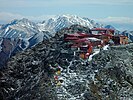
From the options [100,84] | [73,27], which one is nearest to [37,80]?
[100,84]

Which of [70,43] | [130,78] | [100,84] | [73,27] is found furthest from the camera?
[73,27]

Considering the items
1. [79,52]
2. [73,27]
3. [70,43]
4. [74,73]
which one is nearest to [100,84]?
[74,73]

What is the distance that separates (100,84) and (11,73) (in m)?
35.6

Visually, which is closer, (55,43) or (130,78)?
(130,78)

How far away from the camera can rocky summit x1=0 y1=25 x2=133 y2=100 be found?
105 metres

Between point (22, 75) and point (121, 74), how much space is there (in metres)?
32.2

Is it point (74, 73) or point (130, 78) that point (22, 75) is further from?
point (130, 78)

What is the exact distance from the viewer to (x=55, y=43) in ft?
461

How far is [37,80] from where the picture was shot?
113 metres

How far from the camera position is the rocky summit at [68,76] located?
105 meters

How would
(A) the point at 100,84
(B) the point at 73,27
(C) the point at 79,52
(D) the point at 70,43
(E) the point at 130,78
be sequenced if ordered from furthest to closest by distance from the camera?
(B) the point at 73,27 → (D) the point at 70,43 → (C) the point at 79,52 → (E) the point at 130,78 → (A) the point at 100,84

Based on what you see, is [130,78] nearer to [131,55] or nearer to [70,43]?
[131,55]

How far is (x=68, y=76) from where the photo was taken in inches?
4336

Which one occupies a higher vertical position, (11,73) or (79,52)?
(79,52)
